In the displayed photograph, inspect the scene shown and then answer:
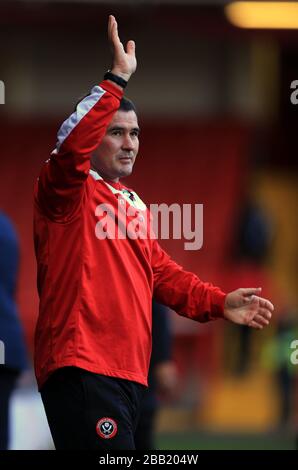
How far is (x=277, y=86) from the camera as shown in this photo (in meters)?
16.3

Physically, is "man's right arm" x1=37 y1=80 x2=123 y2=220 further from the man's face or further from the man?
the man's face

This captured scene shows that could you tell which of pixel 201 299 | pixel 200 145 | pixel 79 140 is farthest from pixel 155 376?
pixel 200 145

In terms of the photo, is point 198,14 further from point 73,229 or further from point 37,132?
point 73,229

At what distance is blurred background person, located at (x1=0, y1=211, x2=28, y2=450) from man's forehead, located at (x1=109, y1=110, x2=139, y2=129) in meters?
1.25

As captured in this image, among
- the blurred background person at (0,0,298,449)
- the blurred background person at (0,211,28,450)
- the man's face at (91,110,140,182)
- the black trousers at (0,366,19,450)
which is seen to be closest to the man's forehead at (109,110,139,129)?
the man's face at (91,110,140,182)

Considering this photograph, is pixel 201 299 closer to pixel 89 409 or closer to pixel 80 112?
pixel 89 409

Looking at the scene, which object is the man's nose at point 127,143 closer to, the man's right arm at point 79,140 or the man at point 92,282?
the man at point 92,282

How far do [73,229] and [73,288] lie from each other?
0.64 ft

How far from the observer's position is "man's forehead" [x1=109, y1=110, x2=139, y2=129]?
4.45 meters

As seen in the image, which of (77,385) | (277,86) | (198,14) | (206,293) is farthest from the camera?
(277,86)

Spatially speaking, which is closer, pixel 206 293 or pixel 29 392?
pixel 206 293

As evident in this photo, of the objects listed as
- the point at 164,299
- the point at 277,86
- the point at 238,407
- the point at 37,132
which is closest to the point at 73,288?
the point at 164,299

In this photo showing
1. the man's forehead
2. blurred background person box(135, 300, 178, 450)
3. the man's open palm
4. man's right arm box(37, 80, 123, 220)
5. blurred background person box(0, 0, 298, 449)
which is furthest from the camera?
blurred background person box(0, 0, 298, 449)

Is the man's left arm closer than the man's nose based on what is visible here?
→ No
